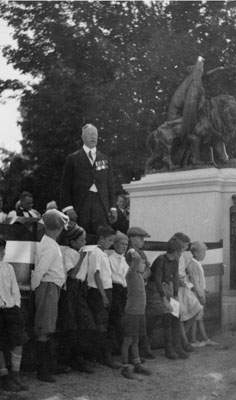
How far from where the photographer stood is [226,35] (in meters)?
20.4

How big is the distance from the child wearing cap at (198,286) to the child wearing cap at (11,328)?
2758 millimetres

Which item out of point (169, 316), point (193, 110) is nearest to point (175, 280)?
point (169, 316)

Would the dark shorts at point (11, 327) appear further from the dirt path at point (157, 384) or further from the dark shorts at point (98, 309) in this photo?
the dark shorts at point (98, 309)

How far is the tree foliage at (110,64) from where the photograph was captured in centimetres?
1925

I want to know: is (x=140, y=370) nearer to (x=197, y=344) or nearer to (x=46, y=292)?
(x=46, y=292)

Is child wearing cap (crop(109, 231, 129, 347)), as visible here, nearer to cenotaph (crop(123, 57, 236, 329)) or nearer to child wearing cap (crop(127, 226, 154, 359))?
child wearing cap (crop(127, 226, 154, 359))

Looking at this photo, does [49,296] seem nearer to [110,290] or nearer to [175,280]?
[110,290]

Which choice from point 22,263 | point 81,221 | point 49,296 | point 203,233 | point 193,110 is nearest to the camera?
point 49,296

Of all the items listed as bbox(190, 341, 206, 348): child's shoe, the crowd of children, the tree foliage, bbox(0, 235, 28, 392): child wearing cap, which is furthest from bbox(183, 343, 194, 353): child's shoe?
the tree foliage

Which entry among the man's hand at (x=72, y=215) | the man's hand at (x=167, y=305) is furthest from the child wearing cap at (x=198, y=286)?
the man's hand at (x=72, y=215)

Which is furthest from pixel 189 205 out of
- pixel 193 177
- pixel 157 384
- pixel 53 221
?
pixel 157 384

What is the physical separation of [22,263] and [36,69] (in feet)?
53.2

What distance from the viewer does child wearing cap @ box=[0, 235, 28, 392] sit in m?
4.82

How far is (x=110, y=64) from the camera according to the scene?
19.7 metres
